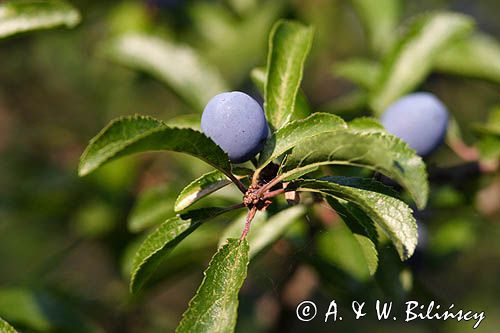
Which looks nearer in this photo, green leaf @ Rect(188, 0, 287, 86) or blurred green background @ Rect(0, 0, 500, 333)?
blurred green background @ Rect(0, 0, 500, 333)

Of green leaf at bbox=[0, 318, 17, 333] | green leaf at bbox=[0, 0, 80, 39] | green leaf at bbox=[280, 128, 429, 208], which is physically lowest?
green leaf at bbox=[0, 318, 17, 333]

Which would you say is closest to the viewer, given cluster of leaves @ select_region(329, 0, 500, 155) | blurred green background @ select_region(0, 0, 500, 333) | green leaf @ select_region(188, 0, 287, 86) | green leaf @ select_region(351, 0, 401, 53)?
cluster of leaves @ select_region(329, 0, 500, 155)

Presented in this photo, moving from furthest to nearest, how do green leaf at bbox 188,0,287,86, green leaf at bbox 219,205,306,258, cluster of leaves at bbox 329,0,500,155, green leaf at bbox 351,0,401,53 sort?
green leaf at bbox 188,0,287,86 < green leaf at bbox 351,0,401,53 < cluster of leaves at bbox 329,0,500,155 < green leaf at bbox 219,205,306,258

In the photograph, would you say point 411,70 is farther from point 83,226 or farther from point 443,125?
point 83,226

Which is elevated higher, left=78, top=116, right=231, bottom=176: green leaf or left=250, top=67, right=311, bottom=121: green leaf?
left=250, top=67, right=311, bottom=121: green leaf

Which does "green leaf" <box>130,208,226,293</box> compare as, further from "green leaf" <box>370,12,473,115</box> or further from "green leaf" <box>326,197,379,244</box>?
"green leaf" <box>370,12,473,115</box>

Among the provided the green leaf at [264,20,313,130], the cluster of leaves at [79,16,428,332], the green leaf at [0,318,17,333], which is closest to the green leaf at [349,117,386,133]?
the cluster of leaves at [79,16,428,332]

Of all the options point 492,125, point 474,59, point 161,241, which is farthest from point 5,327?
point 474,59
